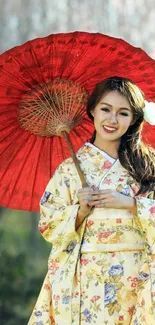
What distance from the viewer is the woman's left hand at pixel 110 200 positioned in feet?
7.79

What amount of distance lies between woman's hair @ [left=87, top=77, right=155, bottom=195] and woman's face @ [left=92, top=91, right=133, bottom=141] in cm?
2

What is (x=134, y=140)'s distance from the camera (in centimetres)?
254

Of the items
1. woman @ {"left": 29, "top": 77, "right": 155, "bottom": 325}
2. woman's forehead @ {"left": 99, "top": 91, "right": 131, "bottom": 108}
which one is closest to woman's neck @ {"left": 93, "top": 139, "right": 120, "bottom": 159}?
woman @ {"left": 29, "top": 77, "right": 155, "bottom": 325}

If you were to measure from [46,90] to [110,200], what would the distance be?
1.33 feet

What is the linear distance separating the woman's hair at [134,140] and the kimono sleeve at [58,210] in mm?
164

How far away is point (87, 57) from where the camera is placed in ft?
8.18

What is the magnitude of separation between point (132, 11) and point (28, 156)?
2.79 m

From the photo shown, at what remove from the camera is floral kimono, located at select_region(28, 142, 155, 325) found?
2375 millimetres

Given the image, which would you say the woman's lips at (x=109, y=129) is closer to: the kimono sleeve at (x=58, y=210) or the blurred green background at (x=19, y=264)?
the kimono sleeve at (x=58, y=210)

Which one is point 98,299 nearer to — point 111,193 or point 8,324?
point 111,193

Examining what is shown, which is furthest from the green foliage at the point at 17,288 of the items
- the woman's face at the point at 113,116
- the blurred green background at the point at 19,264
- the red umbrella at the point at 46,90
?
the woman's face at the point at 113,116

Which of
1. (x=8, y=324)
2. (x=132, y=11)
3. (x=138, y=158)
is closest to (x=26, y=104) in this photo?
(x=138, y=158)

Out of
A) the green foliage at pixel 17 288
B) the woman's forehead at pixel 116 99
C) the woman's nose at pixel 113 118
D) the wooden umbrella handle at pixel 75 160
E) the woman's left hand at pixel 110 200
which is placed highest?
the woman's forehead at pixel 116 99

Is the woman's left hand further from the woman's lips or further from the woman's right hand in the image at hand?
the woman's lips
